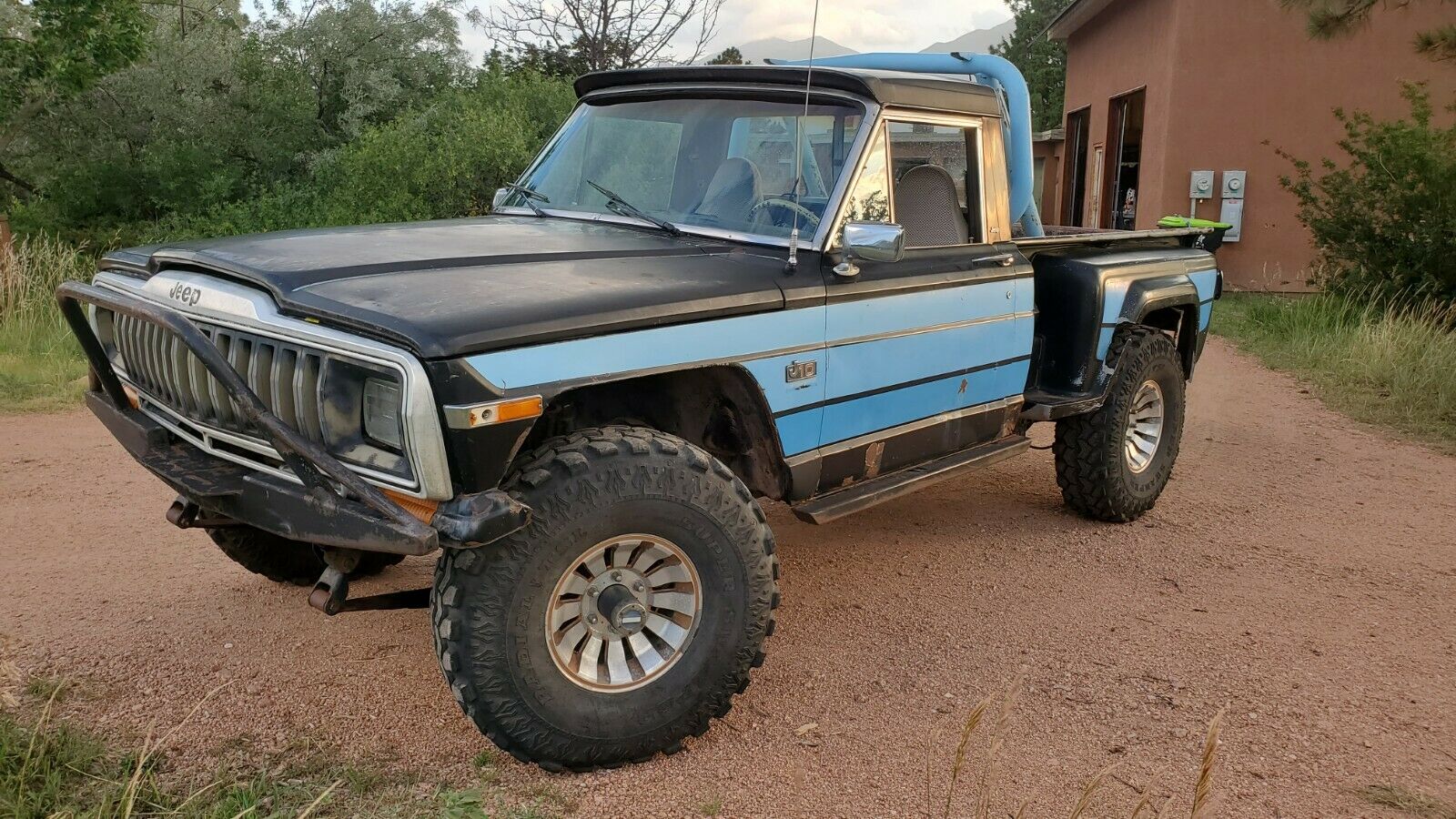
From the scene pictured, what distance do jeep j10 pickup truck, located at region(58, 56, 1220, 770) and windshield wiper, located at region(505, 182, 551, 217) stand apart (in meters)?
0.01

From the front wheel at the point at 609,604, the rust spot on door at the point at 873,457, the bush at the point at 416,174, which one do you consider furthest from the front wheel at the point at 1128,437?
the bush at the point at 416,174

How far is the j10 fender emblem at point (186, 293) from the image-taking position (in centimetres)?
330

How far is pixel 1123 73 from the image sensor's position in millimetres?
16797

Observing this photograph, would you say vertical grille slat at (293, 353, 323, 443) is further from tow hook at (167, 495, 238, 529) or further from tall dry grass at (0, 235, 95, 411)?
tall dry grass at (0, 235, 95, 411)

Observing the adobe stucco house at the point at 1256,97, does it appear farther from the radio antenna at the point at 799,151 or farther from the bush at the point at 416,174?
the radio antenna at the point at 799,151

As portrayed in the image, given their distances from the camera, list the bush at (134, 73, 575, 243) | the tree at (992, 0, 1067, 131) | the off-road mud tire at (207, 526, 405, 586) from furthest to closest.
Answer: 1. the tree at (992, 0, 1067, 131)
2. the bush at (134, 73, 575, 243)
3. the off-road mud tire at (207, 526, 405, 586)

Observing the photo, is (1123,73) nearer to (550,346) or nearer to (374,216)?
(374,216)

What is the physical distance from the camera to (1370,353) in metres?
9.12

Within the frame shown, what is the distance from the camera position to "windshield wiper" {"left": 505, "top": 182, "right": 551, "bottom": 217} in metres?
4.58

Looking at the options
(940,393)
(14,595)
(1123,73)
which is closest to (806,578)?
(940,393)

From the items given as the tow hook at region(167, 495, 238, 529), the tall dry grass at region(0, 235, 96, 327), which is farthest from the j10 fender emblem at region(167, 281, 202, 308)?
the tall dry grass at region(0, 235, 96, 327)

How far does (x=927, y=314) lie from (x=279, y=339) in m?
2.23

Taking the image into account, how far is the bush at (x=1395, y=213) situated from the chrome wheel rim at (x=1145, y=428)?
6070 mm

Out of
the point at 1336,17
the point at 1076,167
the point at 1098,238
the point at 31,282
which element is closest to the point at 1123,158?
the point at 1076,167
